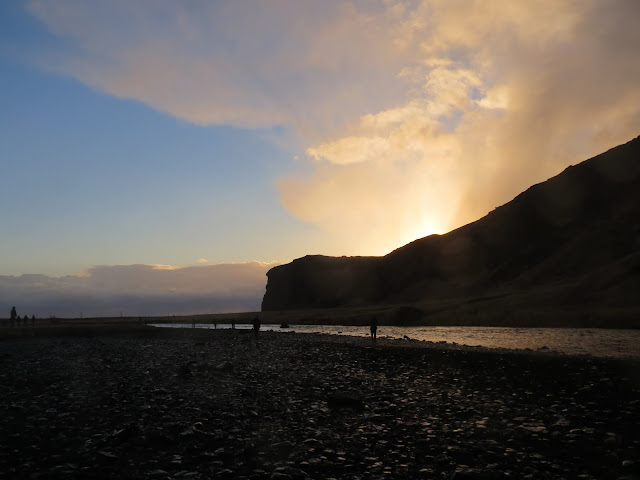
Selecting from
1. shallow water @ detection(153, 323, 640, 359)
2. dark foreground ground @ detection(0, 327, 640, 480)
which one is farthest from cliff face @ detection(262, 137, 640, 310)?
dark foreground ground @ detection(0, 327, 640, 480)

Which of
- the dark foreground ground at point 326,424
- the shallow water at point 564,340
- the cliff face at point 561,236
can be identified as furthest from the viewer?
the cliff face at point 561,236

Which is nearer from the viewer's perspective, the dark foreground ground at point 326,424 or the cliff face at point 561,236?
the dark foreground ground at point 326,424

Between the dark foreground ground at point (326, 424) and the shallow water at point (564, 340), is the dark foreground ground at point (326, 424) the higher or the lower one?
the higher one

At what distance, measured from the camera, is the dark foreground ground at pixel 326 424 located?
995 centimetres

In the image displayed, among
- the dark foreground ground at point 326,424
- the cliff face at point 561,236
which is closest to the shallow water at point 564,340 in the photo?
the dark foreground ground at point 326,424

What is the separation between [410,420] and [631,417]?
6.91 m

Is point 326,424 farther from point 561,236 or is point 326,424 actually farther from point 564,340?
point 561,236

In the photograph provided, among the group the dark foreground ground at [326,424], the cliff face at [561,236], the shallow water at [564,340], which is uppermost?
the cliff face at [561,236]

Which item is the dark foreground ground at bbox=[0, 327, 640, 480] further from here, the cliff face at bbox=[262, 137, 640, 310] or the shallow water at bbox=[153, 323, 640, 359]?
the cliff face at bbox=[262, 137, 640, 310]

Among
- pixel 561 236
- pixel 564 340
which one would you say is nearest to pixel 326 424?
pixel 564 340

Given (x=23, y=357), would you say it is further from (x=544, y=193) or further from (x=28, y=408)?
(x=544, y=193)

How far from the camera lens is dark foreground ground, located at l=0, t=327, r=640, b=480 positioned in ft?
32.6

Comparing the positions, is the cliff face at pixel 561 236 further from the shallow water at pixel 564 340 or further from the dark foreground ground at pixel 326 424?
the dark foreground ground at pixel 326 424

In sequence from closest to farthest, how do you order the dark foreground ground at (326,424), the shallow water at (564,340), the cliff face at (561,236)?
the dark foreground ground at (326,424), the shallow water at (564,340), the cliff face at (561,236)
